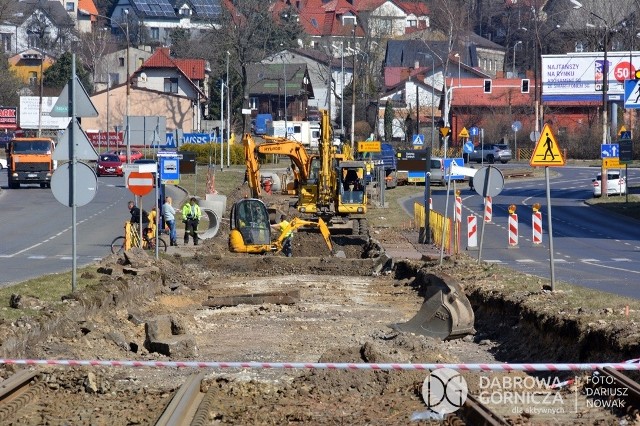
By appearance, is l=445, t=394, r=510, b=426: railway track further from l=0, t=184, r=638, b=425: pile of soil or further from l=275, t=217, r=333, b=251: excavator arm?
l=275, t=217, r=333, b=251: excavator arm

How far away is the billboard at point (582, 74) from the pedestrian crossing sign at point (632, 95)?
1585 cm

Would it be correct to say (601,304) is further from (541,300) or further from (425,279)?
(425,279)

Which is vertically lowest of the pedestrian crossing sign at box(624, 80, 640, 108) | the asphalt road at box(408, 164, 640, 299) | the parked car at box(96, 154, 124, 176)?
A: the asphalt road at box(408, 164, 640, 299)

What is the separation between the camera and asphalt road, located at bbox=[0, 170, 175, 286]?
97.9ft

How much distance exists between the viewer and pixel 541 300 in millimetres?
18062

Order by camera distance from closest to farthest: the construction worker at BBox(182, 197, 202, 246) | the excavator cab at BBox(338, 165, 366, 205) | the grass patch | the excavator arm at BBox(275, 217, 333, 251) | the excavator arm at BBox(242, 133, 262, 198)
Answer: the grass patch, the excavator arm at BBox(275, 217, 333, 251), the construction worker at BBox(182, 197, 202, 246), the excavator arm at BBox(242, 133, 262, 198), the excavator cab at BBox(338, 165, 366, 205)

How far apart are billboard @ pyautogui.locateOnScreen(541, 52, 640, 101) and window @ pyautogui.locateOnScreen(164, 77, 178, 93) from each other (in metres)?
42.4

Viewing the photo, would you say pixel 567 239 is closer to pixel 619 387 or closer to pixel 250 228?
pixel 250 228

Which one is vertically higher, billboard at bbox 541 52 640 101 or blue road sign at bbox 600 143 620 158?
billboard at bbox 541 52 640 101

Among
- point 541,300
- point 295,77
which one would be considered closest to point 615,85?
point 295,77

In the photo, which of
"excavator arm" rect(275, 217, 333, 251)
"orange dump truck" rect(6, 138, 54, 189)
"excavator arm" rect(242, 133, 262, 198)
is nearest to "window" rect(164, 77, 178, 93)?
"orange dump truck" rect(6, 138, 54, 189)

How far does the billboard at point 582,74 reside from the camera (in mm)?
73125

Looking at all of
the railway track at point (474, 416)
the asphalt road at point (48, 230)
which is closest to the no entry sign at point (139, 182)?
the asphalt road at point (48, 230)

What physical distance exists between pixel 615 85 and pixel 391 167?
15221mm
